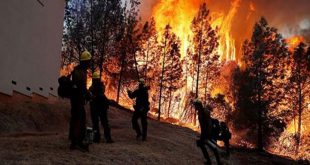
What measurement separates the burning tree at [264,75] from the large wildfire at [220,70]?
14.0ft

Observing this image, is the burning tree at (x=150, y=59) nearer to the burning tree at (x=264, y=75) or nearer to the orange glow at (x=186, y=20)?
the burning tree at (x=264, y=75)

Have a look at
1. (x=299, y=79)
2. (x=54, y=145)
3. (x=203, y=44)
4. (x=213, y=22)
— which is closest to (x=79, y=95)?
(x=54, y=145)

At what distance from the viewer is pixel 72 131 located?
1153cm

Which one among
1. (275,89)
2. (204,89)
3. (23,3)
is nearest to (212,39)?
(275,89)

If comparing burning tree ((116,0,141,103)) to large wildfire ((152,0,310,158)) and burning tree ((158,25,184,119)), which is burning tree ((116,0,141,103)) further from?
large wildfire ((152,0,310,158))

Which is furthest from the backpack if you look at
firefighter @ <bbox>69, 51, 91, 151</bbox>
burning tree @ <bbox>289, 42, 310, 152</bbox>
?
burning tree @ <bbox>289, 42, 310, 152</bbox>

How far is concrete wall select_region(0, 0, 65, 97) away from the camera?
64.7ft

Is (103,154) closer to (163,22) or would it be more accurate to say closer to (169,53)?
(169,53)

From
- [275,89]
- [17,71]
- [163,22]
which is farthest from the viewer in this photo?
[163,22]

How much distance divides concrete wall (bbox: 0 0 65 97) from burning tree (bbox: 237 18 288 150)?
749 inches

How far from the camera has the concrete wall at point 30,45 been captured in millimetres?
19734

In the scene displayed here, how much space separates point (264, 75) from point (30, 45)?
24042 mm

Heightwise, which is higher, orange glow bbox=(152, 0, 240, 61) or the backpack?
orange glow bbox=(152, 0, 240, 61)

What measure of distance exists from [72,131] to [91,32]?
29.0 metres
